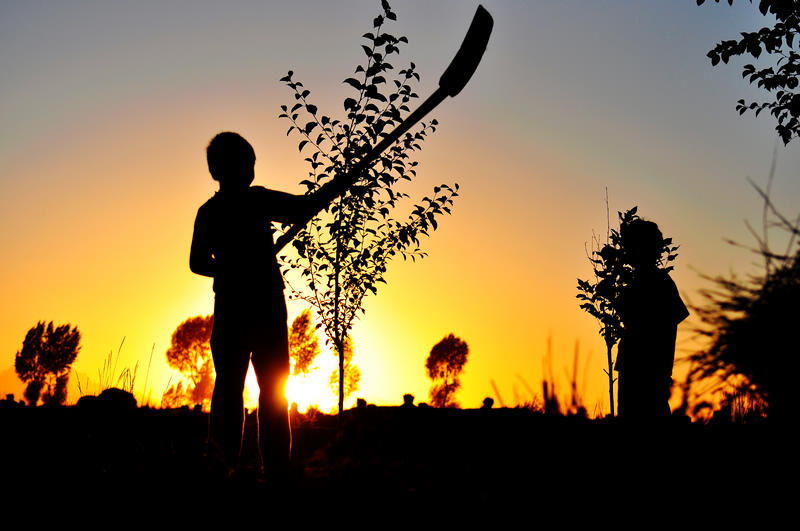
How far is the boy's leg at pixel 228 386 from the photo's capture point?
397 cm

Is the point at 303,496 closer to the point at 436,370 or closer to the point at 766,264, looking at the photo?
the point at 766,264

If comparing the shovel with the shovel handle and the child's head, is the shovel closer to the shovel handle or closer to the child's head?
the shovel handle

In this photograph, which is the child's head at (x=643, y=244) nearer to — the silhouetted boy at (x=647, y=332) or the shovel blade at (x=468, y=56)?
the silhouetted boy at (x=647, y=332)

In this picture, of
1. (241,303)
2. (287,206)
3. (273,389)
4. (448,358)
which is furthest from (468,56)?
(448,358)

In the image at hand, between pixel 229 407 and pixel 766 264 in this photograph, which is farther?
pixel 229 407

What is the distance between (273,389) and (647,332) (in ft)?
8.99

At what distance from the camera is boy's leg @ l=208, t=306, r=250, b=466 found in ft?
13.0

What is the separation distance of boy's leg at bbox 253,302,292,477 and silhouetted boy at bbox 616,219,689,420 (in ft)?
8.34

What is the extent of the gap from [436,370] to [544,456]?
32.5 metres

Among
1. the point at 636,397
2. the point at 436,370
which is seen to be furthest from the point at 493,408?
the point at 436,370

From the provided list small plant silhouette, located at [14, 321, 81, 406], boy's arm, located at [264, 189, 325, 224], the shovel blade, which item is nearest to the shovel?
the shovel blade

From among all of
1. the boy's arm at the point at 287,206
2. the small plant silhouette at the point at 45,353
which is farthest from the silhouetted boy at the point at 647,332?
the small plant silhouette at the point at 45,353

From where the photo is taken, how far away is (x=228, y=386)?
397 centimetres

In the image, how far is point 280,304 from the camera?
406 centimetres
